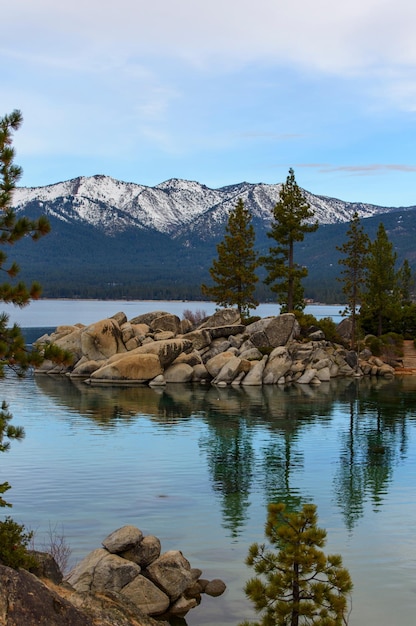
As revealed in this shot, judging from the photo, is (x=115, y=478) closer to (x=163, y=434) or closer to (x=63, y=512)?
(x=63, y=512)

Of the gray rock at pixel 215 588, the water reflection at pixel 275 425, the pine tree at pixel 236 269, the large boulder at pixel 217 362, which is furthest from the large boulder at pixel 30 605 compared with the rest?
the pine tree at pixel 236 269

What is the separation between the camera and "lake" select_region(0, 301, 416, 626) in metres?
20.5

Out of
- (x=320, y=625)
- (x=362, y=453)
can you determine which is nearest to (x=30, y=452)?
(x=362, y=453)

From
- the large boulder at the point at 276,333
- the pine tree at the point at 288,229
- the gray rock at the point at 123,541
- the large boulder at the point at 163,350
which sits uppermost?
the pine tree at the point at 288,229

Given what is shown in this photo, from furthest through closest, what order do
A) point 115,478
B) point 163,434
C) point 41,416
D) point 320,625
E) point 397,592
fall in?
point 41,416
point 163,434
point 115,478
point 397,592
point 320,625

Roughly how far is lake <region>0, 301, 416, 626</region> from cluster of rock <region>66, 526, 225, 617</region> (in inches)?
18.2

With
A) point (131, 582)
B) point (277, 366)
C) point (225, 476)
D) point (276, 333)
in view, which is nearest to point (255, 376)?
point (277, 366)

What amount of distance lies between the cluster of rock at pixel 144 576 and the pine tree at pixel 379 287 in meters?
68.5

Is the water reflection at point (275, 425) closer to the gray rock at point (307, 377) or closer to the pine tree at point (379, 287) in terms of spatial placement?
the gray rock at point (307, 377)

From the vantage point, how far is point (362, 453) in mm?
35719

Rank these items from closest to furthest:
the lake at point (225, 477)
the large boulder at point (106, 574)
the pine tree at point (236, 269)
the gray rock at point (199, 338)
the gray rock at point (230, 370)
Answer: the large boulder at point (106, 574), the lake at point (225, 477), the gray rock at point (230, 370), the gray rock at point (199, 338), the pine tree at point (236, 269)

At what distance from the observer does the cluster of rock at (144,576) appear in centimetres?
1698

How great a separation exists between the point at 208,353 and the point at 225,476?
39893mm

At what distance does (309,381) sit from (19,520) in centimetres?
4530
